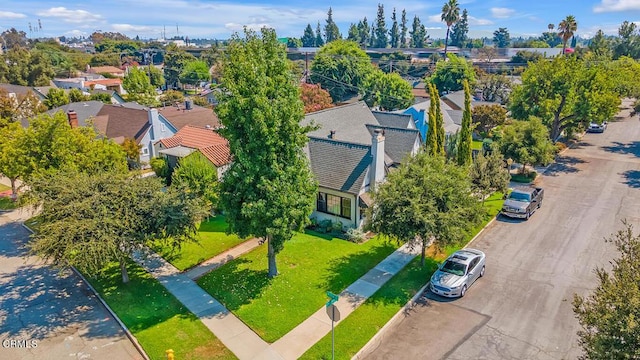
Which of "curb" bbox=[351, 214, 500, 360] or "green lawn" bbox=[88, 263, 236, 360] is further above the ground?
"green lawn" bbox=[88, 263, 236, 360]

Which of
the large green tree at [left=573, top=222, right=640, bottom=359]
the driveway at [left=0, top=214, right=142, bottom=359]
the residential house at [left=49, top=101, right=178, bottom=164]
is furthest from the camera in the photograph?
the residential house at [left=49, top=101, right=178, bottom=164]

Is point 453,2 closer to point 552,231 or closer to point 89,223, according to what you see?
point 552,231

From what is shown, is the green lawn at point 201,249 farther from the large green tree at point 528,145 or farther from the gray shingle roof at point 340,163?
the large green tree at point 528,145

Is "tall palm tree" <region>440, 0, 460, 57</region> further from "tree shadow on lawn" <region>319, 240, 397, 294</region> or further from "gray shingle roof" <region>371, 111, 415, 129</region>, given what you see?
"tree shadow on lawn" <region>319, 240, 397, 294</region>

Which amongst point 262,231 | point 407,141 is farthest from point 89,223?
point 407,141

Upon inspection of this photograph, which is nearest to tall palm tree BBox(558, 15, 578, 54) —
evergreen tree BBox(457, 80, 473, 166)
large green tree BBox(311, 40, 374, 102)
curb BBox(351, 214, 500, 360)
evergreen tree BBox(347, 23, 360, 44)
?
large green tree BBox(311, 40, 374, 102)

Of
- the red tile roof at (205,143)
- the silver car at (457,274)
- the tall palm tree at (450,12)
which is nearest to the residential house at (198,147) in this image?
the red tile roof at (205,143)
